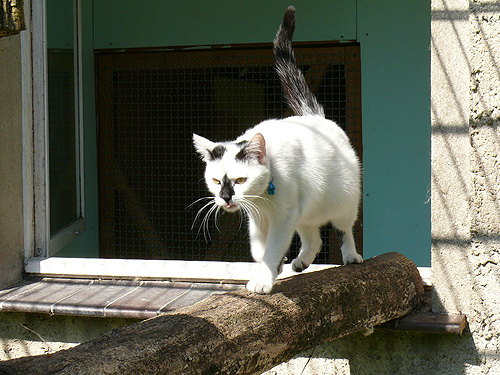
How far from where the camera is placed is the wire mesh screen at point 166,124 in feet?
15.4

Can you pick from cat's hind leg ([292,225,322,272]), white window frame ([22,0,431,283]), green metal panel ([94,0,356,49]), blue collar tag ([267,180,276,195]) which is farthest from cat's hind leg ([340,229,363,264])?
green metal panel ([94,0,356,49])

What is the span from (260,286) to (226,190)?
14.5 inches

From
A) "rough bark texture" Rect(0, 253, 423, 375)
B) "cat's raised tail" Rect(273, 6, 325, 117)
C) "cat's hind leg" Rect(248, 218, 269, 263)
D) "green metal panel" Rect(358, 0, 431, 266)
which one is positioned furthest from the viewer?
"green metal panel" Rect(358, 0, 431, 266)

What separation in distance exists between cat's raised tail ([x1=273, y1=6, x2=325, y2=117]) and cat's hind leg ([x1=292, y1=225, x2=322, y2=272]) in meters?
0.56

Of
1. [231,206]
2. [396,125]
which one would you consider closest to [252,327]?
[231,206]

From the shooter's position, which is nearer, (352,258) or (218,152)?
(218,152)

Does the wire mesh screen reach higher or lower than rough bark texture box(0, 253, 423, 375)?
higher

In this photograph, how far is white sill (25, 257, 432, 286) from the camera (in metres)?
3.09

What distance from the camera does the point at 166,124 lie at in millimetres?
4926

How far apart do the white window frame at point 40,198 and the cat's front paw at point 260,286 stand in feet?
3.45

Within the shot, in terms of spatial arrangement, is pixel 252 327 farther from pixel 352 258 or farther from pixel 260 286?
pixel 352 258

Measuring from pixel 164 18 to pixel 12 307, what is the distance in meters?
2.61

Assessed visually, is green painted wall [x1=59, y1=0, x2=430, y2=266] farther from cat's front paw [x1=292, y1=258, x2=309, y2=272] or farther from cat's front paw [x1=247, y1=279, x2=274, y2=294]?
cat's front paw [x1=247, y1=279, x2=274, y2=294]

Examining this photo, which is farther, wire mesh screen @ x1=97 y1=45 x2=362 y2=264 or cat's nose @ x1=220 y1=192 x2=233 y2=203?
wire mesh screen @ x1=97 y1=45 x2=362 y2=264
